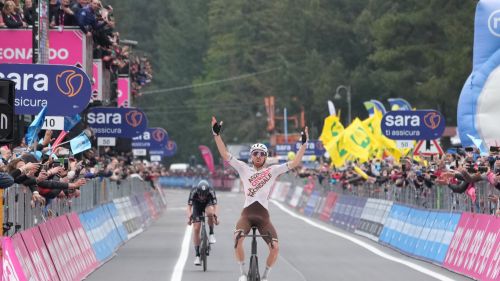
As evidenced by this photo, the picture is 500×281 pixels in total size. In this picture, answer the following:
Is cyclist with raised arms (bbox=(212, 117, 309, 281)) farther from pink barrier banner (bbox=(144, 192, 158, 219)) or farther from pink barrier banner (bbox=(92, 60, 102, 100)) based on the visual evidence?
pink barrier banner (bbox=(144, 192, 158, 219))

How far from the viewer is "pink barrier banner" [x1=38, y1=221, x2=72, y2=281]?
2041cm

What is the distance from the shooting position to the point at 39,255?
19.1m

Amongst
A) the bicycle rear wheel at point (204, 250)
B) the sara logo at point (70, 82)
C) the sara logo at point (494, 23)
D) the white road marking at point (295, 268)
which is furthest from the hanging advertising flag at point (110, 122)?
the sara logo at point (70, 82)

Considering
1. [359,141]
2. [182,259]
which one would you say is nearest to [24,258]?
[182,259]

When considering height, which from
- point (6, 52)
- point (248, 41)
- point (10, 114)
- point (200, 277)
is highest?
point (248, 41)

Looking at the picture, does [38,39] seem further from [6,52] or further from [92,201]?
[92,201]

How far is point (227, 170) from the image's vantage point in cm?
12150

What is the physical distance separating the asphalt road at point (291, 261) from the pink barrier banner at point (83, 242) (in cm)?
25

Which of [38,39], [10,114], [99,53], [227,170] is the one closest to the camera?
[10,114]

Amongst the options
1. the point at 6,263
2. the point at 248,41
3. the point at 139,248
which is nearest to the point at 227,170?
the point at 248,41

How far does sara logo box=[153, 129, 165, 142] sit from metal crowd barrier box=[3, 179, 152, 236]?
2897 centimetres

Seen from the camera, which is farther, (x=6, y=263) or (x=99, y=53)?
(x=99, y=53)

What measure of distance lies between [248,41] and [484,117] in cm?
12100

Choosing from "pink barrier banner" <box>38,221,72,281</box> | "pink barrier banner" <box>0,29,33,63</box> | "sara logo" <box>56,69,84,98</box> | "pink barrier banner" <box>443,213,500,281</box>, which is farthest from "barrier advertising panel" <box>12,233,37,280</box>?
"pink barrier banner" <box>0,29,33,63</box>
